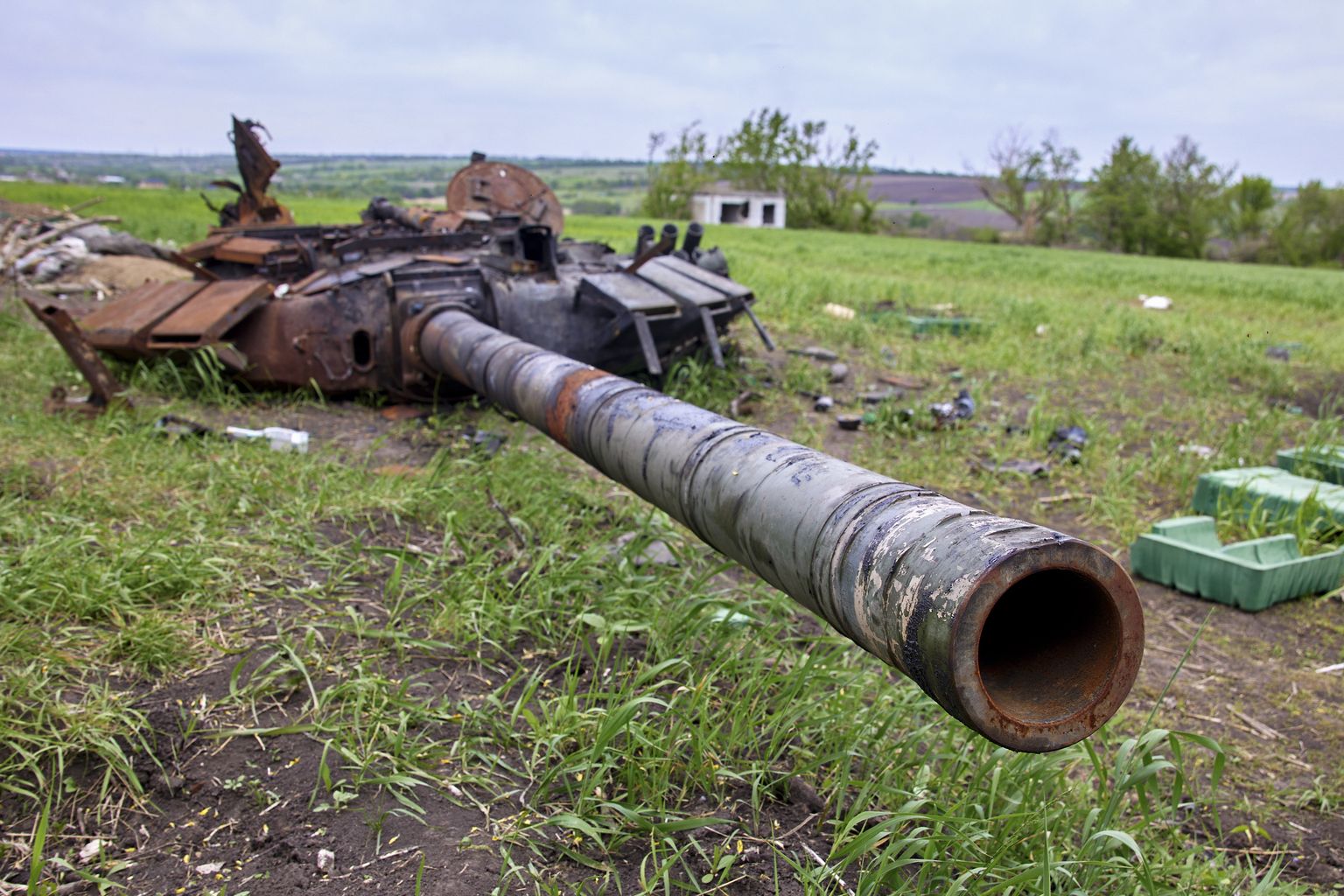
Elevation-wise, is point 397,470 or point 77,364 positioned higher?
point 77,364

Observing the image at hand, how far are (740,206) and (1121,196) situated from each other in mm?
16770

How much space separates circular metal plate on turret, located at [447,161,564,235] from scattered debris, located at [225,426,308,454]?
13.2 feet

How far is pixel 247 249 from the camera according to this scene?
22.1 ft

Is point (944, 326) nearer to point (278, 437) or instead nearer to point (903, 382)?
point (903, 382)

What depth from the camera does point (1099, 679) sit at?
147 cm

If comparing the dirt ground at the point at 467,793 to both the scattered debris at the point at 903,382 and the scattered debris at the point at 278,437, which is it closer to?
the scattered debris at the point at 278,437

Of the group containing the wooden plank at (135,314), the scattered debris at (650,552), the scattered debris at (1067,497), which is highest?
the wooden plank at (135,314)

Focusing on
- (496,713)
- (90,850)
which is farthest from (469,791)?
(90,850)

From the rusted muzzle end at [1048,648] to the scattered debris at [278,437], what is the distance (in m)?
4.09

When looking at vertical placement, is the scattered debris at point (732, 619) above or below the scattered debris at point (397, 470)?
below

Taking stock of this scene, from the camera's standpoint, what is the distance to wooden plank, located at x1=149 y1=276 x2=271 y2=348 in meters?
5.83

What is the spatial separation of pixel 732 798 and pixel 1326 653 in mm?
2942

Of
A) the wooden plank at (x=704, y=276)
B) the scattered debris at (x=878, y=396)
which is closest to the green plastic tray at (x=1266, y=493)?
the scattered debris at (x=878, y=396)

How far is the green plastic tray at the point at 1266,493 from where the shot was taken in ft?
16.6
